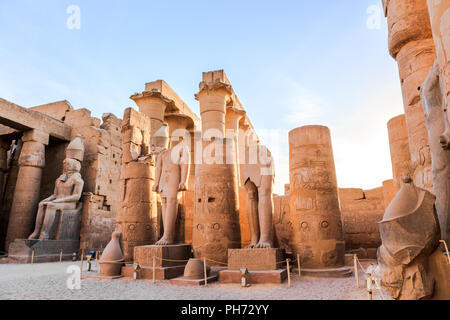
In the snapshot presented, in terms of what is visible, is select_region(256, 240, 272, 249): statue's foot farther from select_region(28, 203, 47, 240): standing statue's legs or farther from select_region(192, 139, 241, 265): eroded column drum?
select_region(28, 203, 47, 240): standing statue's legs

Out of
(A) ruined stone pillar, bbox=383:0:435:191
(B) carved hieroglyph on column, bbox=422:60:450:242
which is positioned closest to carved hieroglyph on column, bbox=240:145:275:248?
(A) ruined stone pillar, bbox=383:0:435:191

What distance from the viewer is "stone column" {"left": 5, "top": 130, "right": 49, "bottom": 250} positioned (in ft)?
39.2

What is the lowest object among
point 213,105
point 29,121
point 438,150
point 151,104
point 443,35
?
point 438,150

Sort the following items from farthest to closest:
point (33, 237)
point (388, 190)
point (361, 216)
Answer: point (33, 237) < point (361, 216) < point (388, 190)

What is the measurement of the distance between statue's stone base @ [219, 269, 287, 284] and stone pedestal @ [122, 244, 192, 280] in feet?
3.61

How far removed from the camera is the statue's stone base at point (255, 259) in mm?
5895

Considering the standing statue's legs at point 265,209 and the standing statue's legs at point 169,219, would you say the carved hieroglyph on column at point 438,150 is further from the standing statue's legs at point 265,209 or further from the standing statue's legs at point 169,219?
the standing statue's legs at point 169,219

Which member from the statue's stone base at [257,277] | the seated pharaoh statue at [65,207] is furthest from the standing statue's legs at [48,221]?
the statue's stone base at [257,277]

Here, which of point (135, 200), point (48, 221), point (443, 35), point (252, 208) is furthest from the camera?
point (48, 221)

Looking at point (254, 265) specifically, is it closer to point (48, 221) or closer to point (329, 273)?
point (329, 273)

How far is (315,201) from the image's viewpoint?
696 centimetres

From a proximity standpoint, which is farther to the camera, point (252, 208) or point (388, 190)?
point (388, 190)

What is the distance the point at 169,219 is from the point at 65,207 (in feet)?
22.8

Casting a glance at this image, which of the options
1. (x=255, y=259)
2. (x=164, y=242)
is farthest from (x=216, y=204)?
(x=255, y=259)
